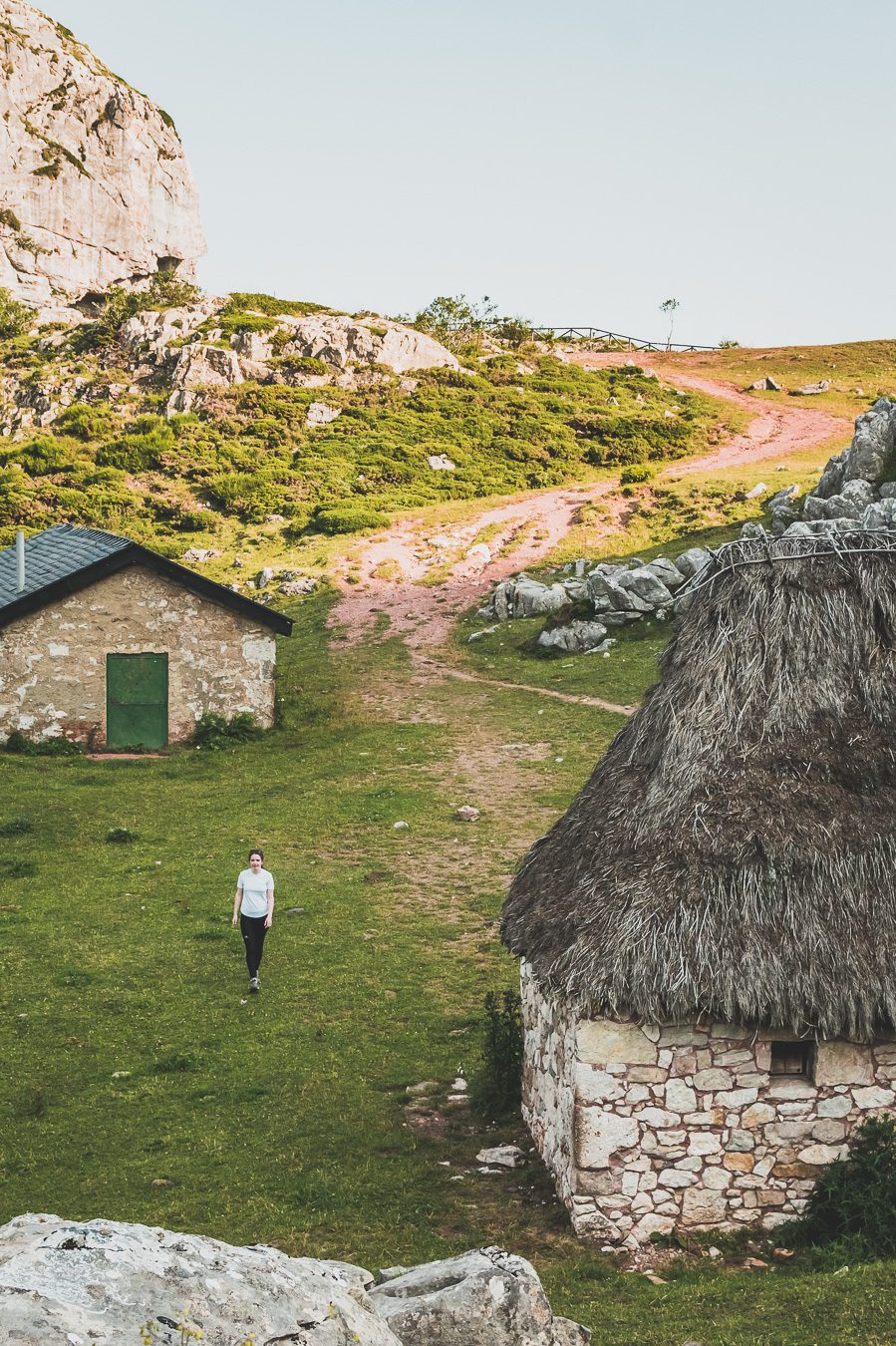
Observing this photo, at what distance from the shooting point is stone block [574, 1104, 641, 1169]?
390 inches

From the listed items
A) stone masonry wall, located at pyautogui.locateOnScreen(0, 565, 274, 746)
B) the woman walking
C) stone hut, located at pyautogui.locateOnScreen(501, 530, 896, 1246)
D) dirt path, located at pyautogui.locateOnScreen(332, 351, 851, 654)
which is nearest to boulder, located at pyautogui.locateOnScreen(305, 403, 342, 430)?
dirt path, located at pyautogui.locateOnScreen(332, 351, 851, 654)

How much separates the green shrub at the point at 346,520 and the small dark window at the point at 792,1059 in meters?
39.6

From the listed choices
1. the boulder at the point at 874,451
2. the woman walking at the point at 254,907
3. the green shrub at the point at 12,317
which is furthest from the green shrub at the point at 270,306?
the woman walking at the point at 254,907

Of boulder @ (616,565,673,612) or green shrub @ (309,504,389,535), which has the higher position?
green shrub @ (309,504,389,535)

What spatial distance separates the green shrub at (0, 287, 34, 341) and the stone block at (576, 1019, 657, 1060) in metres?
81.5

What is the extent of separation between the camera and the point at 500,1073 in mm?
12664

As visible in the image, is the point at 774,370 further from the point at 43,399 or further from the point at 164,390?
the point at 43,399

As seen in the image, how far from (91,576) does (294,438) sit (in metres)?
33.9

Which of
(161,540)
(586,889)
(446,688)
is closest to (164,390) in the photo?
(161,540)

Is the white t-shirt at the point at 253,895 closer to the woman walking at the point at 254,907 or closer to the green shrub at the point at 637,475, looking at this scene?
the woman walking at the point at 254,907

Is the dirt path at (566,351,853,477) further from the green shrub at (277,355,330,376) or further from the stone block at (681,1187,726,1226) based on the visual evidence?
the stone block at (681,1187,726,1226)

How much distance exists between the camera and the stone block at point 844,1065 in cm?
991

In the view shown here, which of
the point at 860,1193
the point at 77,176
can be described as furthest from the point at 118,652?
the point at 77,176

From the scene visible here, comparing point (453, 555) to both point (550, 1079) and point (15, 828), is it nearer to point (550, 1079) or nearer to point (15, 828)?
point (15, 828)
